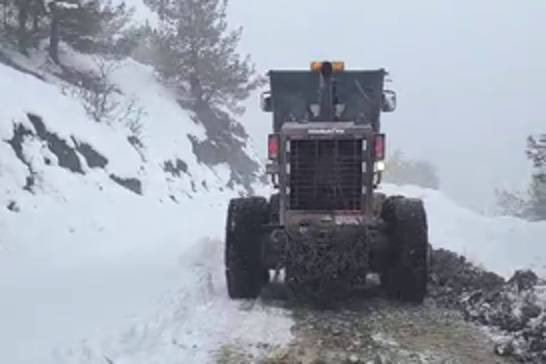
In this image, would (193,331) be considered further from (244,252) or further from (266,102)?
(266,102)

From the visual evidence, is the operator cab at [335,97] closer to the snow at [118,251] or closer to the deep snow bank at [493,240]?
the snow at [118,251]

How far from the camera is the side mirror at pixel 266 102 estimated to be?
8750 mm

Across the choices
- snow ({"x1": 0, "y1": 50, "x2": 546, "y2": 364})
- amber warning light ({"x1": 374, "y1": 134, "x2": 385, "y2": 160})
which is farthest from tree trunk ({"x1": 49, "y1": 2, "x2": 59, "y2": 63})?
amber warning light ({"x1": 374, "y1": 134, "x2": 385, "y2": 160})

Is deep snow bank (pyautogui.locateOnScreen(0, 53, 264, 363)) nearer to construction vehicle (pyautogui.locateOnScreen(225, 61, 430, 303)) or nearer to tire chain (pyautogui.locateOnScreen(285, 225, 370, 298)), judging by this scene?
construction vehicle (pyautogui.locateOnScreen(225, 61, 430, 303))

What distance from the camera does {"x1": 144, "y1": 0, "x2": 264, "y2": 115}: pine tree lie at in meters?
25.4

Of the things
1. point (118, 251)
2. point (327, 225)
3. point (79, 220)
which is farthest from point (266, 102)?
point (79, 220)

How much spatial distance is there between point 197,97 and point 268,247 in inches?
796

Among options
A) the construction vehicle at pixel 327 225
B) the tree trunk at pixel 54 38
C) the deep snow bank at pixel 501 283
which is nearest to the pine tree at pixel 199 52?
the tree trunk at pixel 54 38

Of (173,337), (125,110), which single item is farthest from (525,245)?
(125,110)

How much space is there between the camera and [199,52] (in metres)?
25.6

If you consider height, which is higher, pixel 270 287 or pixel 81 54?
pixel 81 54

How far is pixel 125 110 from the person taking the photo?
20500 millimetres

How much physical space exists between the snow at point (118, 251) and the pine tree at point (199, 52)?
16.2 feet

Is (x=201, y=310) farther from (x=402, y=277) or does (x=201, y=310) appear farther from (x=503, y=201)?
(x=503, y=201)
